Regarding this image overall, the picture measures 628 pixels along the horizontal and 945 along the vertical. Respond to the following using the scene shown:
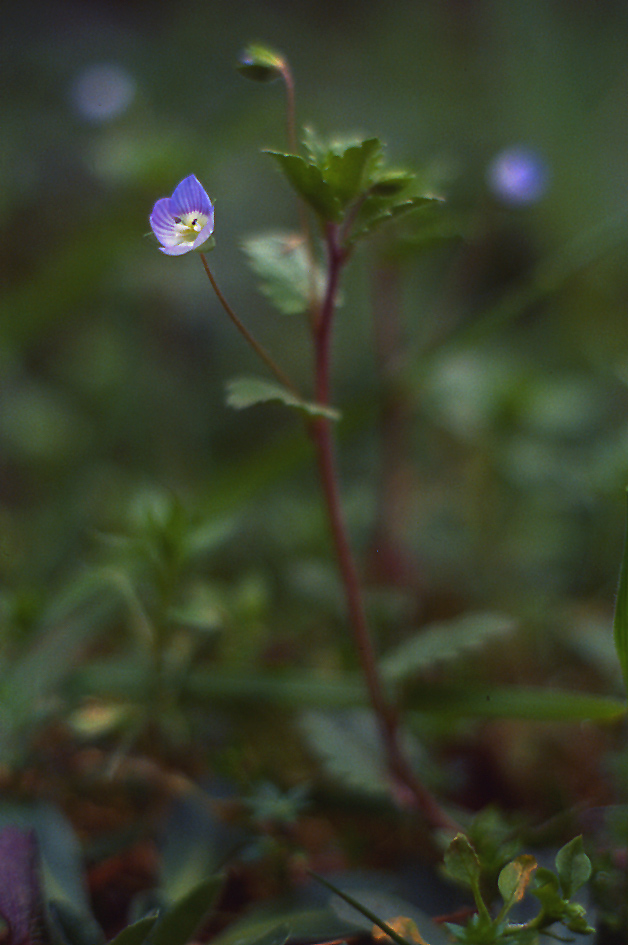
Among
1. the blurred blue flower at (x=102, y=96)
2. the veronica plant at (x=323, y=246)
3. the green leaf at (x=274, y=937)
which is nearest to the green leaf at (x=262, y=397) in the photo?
the veronica plant at (x=323, y=246)

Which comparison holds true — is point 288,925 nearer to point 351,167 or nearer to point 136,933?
point 136,933

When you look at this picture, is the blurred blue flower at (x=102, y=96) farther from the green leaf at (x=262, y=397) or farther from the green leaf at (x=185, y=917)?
the green leaf at (x=185, y=917)

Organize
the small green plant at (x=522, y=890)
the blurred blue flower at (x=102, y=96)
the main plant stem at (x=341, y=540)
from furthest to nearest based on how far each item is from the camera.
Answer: the blurred blue flower at (x=102, y=96)
the main plant stem at (x=341, y=540)
the small green plant at (x=522, y=890)

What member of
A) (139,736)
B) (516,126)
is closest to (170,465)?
(139,736)

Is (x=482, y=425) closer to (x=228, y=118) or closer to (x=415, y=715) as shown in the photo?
(x=415, y=715)

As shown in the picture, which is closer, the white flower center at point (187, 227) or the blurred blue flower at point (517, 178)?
the white flower center at point (187, 227)

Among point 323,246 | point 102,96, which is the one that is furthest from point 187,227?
point 102,96
